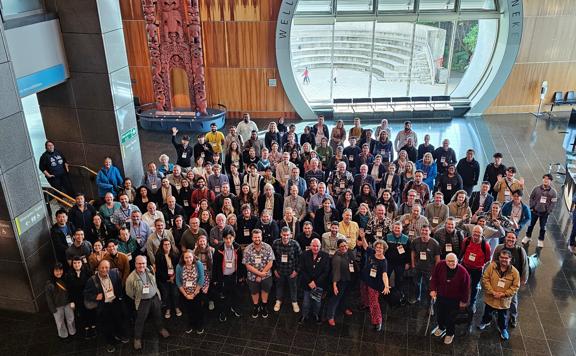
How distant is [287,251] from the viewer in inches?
293

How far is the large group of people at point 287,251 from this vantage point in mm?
7078

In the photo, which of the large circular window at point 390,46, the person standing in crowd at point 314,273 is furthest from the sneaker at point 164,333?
the large circular window at point 390,46

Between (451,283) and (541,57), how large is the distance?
1242 cm

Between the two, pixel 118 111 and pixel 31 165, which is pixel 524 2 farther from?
pixel 31 165

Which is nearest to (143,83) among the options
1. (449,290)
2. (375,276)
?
(375,276)

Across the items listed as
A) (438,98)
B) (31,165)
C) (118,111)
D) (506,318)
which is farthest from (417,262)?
(438,98)

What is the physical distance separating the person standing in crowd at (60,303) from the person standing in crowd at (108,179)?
111 inches

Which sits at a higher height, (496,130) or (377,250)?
(377,250)

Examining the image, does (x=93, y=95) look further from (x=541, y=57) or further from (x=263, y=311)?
(x=541, y=57)

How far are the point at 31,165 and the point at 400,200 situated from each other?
646cm

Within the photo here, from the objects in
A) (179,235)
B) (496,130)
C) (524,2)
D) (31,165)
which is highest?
(524,2)

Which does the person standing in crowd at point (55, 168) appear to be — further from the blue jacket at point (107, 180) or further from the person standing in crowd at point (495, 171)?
the person standing in crowd at point (495, 171)

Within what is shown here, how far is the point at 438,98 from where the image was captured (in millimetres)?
17172

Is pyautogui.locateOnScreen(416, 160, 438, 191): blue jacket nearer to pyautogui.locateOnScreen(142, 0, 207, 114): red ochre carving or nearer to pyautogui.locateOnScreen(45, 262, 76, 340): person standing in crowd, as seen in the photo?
pyautogui.locateOnScreen(45, 262, 76, 340): person standing in crowd
